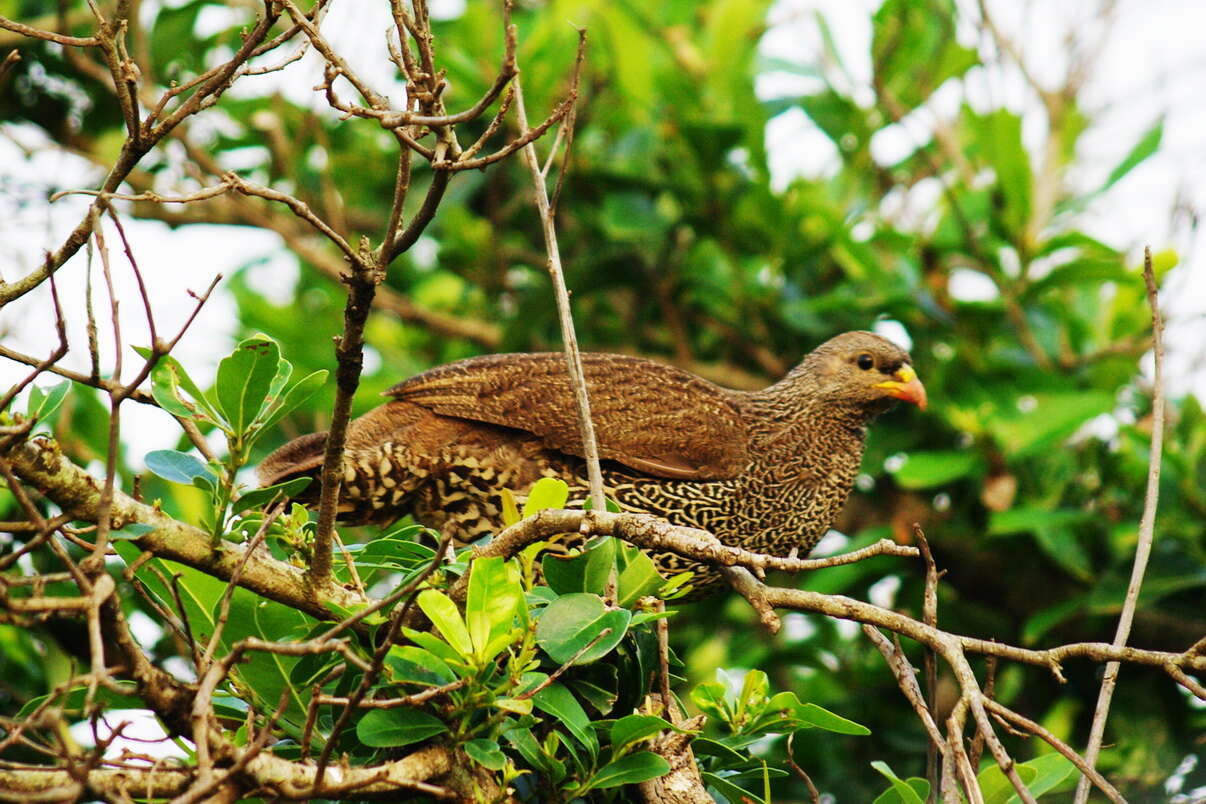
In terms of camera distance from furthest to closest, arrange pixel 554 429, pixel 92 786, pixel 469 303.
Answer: pixel 469 303 → pixel 554 429 → pixel 92 786

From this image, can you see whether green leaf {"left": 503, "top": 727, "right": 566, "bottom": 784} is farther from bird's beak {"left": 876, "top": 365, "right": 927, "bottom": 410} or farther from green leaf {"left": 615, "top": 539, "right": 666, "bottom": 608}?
bird's beak {"left": 876, "top": 365, "right": 927, "bottom": 410}

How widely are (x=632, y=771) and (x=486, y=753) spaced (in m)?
0.33

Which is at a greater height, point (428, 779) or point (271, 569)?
point (271, 569)

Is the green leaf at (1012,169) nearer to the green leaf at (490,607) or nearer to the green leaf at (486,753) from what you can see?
the green leaf at (490,607)

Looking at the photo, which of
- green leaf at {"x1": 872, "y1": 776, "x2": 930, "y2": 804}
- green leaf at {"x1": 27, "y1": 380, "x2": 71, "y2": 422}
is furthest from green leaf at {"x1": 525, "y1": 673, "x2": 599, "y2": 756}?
green leaf at {"x1": 27, "y1": 380, "x2": 71, "y2": 422}

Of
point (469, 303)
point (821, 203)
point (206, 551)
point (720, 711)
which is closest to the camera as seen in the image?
point (206, 551)

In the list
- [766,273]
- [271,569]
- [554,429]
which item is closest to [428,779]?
[271,569]

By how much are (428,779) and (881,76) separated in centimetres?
485

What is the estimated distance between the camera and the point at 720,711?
9.84 ft

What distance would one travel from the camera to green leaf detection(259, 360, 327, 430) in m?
2.83

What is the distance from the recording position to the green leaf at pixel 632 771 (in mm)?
2670

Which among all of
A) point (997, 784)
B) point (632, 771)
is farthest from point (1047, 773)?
point (632, 771)

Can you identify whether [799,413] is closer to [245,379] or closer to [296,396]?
[296,396]

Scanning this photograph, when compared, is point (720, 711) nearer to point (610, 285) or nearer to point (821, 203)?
point (610, 285)
